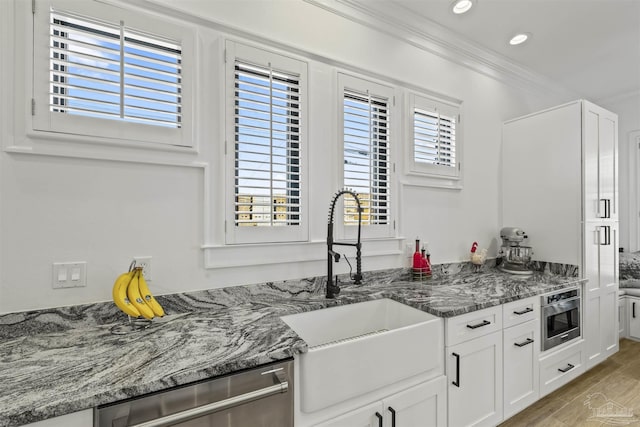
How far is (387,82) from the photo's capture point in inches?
94.4

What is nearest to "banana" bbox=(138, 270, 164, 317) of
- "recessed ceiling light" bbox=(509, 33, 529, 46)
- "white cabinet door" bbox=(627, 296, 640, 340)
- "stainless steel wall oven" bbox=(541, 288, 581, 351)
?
"stainless steel wall oven" bbox=(541, 288, 581, 351)

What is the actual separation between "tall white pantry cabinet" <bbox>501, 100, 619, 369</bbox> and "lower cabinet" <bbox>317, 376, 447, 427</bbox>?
1.82 meters

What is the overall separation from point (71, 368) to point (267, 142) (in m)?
1.37

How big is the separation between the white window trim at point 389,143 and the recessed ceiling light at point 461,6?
0.75 metres

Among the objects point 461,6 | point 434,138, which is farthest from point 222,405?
point 461,6

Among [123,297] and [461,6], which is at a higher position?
[461,6]

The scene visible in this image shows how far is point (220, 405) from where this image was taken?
1031mm

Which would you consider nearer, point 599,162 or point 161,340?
point 161,340

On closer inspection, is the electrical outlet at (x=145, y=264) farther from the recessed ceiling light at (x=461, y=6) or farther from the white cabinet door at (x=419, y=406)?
the recessed ceiling light at (x=461, y=6)

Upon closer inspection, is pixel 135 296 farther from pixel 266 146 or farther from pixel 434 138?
pixel 434 138

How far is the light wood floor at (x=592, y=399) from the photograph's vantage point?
2037 millimetres

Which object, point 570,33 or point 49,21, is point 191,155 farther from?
point 570,33

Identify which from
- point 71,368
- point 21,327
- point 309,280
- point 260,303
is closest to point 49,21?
point 21,327

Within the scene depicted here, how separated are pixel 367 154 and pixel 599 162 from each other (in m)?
2.12
